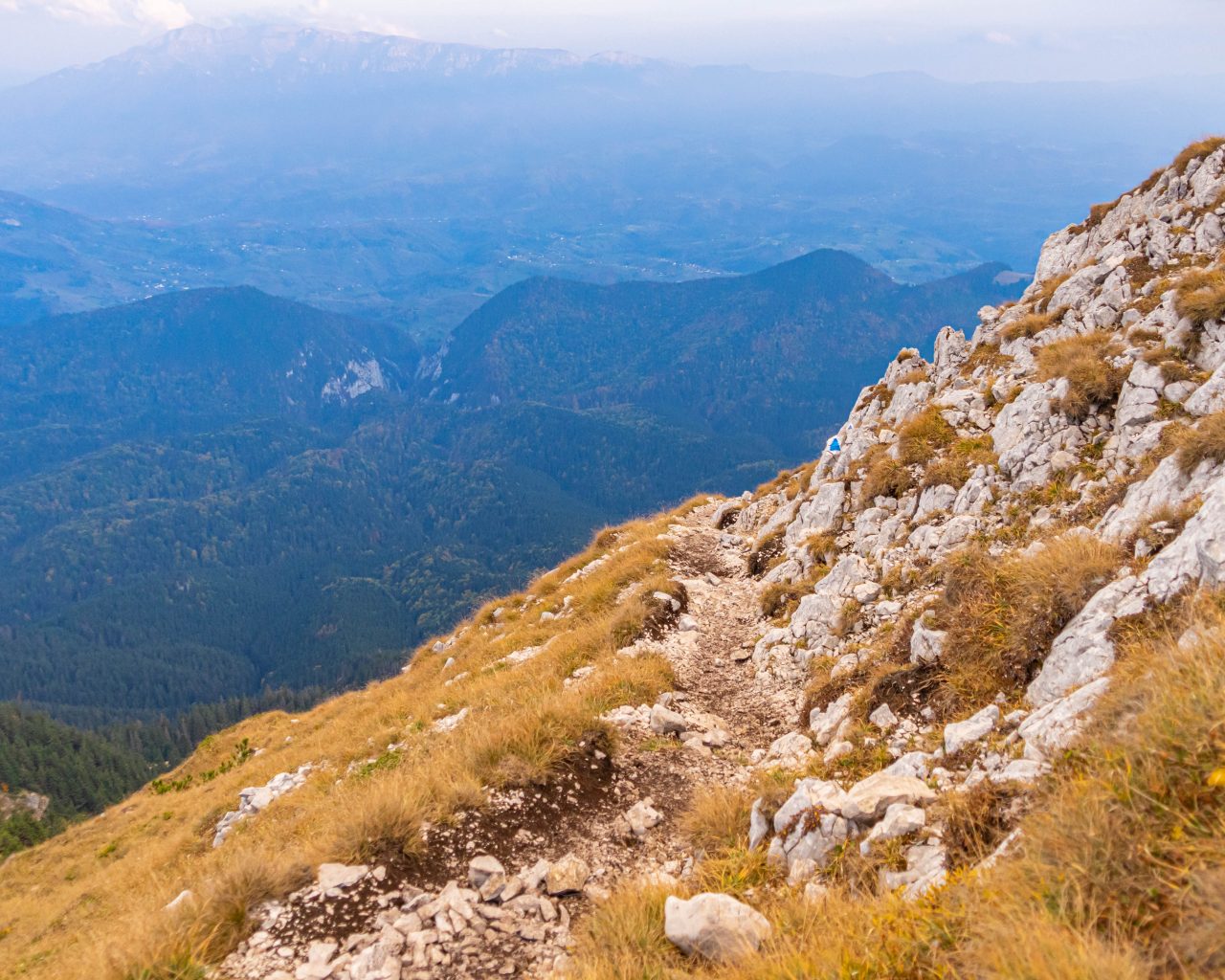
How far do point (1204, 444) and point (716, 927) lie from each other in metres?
9.15

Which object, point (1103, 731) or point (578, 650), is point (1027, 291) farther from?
point (1103, 731)

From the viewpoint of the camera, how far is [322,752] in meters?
18.6

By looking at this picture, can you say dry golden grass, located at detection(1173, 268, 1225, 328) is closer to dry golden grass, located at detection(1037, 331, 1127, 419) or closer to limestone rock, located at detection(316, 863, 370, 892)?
dry golden grass, located at detection(1037, 331, 1127, 419)

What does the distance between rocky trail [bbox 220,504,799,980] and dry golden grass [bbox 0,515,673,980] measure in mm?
371

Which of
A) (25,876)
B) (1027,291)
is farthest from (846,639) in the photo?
(25,876)

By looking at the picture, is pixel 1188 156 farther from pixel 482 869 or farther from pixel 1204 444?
pixel 482 869

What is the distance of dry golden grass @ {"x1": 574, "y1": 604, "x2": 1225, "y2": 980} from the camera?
3.60 meters

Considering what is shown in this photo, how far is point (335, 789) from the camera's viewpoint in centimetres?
1307

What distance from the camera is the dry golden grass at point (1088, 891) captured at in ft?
11.8

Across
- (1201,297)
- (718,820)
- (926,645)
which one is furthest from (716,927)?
(1201,297)

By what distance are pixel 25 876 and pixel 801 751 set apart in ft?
103

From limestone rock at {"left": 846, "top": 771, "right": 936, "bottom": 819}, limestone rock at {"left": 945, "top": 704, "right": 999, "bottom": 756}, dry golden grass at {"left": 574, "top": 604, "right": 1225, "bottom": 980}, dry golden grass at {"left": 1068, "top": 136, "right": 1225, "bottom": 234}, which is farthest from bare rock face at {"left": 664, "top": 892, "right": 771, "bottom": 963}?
dry golden grass at {"left": 1068, "top": 136, "right": 1225, "bottom": 234}

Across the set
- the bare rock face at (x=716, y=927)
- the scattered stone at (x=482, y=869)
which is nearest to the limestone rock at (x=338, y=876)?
the scattered stone at (x=482, y=869)

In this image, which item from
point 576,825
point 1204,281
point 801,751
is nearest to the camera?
point 576,825
